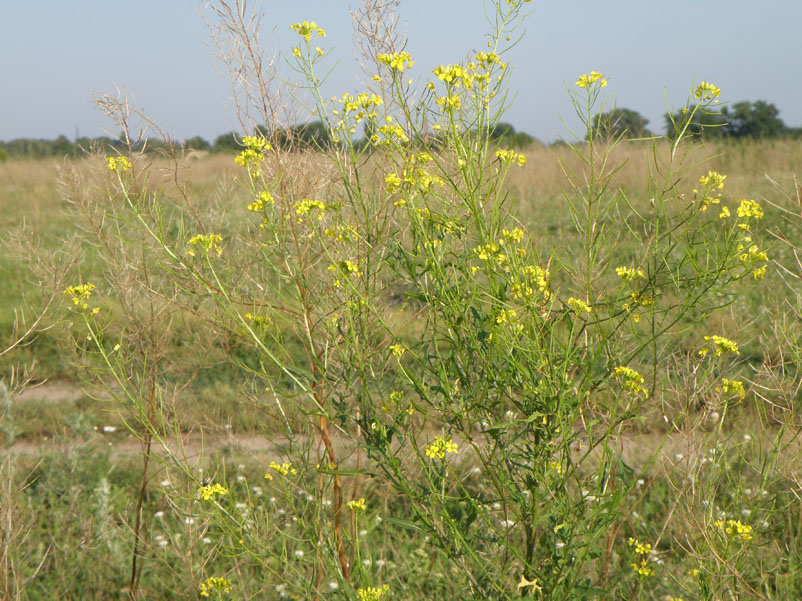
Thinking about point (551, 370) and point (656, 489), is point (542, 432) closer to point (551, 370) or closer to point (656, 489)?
point (551, 370)

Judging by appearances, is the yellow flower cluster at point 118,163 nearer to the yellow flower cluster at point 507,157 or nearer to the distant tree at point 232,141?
the distant tree at point 232,141

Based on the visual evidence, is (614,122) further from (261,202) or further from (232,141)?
(232,141)

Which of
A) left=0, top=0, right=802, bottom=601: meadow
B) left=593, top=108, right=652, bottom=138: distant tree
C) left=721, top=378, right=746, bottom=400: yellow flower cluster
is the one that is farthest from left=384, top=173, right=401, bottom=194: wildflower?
left=721, top=378, right=746, bottom=400: yellow flower cluster

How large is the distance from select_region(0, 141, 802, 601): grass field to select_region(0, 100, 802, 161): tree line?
11cm

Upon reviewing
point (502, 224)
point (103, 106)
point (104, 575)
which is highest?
point (103, 106)

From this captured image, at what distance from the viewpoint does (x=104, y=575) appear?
312 cm

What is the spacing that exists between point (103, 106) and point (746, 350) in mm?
4778

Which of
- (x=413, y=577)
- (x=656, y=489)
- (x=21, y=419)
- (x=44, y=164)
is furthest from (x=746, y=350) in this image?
(x=44, y=164)

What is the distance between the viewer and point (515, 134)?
2.09 m

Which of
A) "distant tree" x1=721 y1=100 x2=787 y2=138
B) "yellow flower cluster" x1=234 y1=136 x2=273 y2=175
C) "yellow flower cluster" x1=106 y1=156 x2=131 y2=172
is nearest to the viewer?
"yellow flower cluster" x1=234 y1=136 x2=273 y2=175

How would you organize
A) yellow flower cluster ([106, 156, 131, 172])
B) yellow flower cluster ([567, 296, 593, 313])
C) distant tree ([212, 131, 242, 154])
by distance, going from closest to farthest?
yellow flower cluster ([567, 296, 593, 313])
yellow flower cluster ([106, 156, 131, 172])
distant tree ([212, 131, 242, 154])

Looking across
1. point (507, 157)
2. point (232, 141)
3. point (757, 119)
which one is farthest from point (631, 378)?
point (757, 119)

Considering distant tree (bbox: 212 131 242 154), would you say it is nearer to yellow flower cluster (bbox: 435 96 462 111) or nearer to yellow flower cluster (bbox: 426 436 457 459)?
yellow flower cluster (bbox: 435 96 462 111)

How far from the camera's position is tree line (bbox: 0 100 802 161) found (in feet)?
6.14
